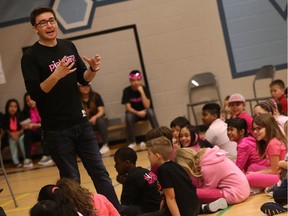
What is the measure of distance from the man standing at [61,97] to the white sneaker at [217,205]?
2.65ft

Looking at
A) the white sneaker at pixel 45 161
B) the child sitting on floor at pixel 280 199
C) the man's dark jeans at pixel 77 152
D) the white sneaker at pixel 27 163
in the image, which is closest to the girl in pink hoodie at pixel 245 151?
the child sitting on floor at pixel 280 199

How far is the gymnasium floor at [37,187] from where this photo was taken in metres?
4.40

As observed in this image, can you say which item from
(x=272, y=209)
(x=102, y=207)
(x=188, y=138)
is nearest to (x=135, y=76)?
(x=188, y=138)

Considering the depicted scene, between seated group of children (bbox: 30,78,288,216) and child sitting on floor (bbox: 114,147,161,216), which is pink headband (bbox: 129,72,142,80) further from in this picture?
child sitting on floor (bbox: 114,147,161,216)

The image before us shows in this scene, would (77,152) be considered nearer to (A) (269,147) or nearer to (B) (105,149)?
(A) (269,147)

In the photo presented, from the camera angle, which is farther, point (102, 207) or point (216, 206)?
point (216, 206)

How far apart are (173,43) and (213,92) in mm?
1053

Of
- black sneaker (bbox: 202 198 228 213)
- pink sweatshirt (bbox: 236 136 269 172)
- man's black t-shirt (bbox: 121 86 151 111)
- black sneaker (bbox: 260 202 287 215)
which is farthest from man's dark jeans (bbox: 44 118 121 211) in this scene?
man's black t-shirt (bbox: 121 86 151 111)

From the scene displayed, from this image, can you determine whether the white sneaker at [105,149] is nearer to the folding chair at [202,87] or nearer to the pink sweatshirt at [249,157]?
the folding chair at [202,87]

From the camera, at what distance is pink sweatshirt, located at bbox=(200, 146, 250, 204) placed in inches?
179

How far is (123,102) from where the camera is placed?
9.34 meters

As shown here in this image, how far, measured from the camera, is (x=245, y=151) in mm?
5125

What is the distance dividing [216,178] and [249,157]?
724 mm

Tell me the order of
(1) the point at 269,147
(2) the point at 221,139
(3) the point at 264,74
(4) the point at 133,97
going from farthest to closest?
1. (4) the point at 133,97
2. (3) the point at 264,74
3. (2) the point at 221,139
4. (1) the point at 269,147
